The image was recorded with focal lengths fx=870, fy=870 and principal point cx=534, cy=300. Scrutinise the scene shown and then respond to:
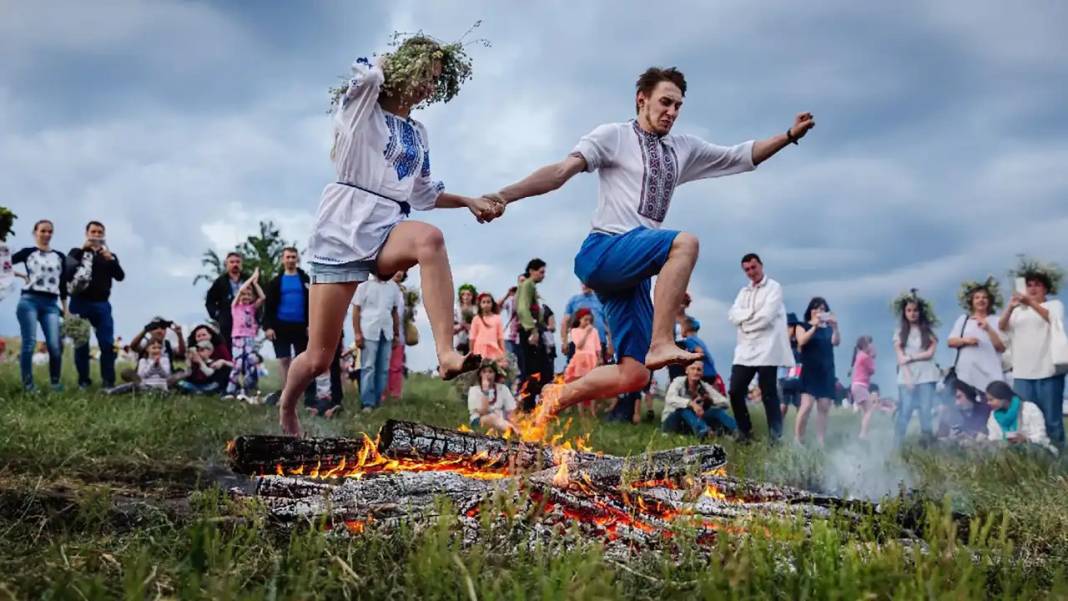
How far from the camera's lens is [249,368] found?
1230cm

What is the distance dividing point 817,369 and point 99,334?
31.0 ft

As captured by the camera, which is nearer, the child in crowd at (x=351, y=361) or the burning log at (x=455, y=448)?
the burning log at (x=455, y=448)

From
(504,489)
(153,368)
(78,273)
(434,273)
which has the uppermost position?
(78,273)

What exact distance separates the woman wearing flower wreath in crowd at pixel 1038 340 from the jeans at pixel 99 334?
11371mm

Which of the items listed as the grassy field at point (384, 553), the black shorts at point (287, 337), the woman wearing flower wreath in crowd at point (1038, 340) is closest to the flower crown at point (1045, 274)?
the woman wearing flower wreath in crowd at point (1038, 340)

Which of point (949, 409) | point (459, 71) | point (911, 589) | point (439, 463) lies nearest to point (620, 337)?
point (439, 463)

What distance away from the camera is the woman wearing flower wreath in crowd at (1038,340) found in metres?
9.58

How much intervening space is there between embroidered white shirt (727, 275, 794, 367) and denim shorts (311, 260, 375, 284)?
5.94 meters

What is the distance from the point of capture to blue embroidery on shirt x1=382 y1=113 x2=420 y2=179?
5047mm

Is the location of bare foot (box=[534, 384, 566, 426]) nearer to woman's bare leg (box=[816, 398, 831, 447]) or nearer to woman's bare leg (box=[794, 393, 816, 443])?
woman's bare leg (box=[794, 393, 816, 443])

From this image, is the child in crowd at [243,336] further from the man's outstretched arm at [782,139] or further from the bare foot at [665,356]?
the bare foot at [665,356]

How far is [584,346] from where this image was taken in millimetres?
12477

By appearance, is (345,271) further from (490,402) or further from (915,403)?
(915,403)

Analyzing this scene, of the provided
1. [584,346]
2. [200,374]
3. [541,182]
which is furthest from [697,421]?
[200,374]
